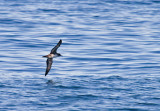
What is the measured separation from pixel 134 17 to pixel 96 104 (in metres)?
23.4

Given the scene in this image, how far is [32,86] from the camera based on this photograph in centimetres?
1725

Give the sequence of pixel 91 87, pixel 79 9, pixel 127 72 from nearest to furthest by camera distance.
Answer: pixel 91 87, pixel 127 72, pixel 79 9

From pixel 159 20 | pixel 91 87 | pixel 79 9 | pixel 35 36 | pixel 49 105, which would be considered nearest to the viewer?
pixel 49 105

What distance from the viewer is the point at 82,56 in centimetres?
2367

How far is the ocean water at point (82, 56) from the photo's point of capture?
15.6m

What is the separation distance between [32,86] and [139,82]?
14.6 ft

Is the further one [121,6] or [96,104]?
[121,6]

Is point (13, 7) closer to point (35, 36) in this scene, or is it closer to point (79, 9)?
point (79, 9)

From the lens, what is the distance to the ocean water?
15609mm

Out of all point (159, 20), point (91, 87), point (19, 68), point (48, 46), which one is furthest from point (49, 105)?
point (159, 20)

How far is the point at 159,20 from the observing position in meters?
36.1

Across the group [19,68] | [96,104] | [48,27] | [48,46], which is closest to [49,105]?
[96,104]

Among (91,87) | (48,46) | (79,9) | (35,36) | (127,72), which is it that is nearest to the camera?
(91,87)

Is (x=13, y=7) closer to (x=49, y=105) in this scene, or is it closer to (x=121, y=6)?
(x=121, y=6)
